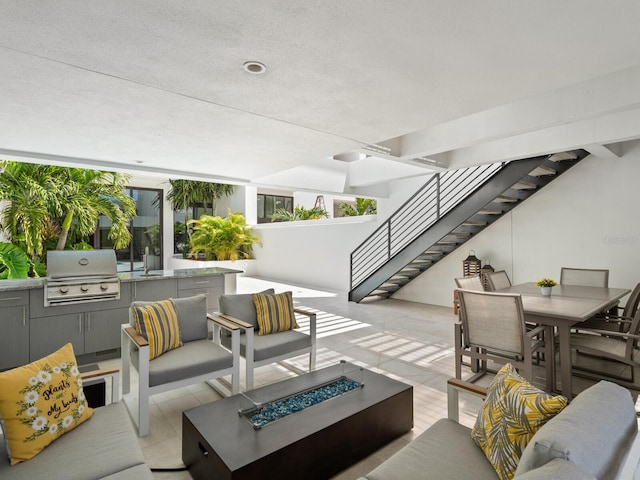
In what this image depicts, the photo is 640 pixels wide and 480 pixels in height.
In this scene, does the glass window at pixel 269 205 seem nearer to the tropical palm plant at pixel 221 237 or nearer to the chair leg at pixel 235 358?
the tropical palm plant at pixel 221 237

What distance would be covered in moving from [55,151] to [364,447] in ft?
14.7

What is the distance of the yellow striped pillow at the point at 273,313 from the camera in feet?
11.6

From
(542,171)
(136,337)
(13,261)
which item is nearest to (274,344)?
(136,337)

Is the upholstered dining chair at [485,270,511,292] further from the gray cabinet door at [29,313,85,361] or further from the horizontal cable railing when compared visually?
the gray cabinet door at [29,313,85,361]

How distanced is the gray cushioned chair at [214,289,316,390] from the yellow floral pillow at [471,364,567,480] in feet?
6.47

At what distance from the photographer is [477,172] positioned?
671cm

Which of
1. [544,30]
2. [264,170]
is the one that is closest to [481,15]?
[544,30]

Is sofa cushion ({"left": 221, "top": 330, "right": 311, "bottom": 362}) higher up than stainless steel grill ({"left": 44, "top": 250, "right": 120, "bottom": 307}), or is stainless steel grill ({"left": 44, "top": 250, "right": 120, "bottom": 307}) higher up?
stainless steel grill ({"left": 44, "top": 250, "right": 120, "bottom": 307})

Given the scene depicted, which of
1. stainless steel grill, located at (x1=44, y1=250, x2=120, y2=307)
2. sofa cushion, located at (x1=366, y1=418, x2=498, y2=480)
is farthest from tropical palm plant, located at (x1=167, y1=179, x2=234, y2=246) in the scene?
sofa cushion, located at (x1=366, y1=418, x2=498, y2=480)

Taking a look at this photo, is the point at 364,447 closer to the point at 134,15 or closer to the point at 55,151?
the point at 134,15

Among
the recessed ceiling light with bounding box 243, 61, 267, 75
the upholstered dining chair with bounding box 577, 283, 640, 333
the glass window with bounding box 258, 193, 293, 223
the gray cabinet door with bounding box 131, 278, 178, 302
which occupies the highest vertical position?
the glass window with bounding box 258, 193, 293, 223

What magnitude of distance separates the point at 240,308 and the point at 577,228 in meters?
5.33

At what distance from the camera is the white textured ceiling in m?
1.77

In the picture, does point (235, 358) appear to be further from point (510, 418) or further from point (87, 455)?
point (510, 418)
